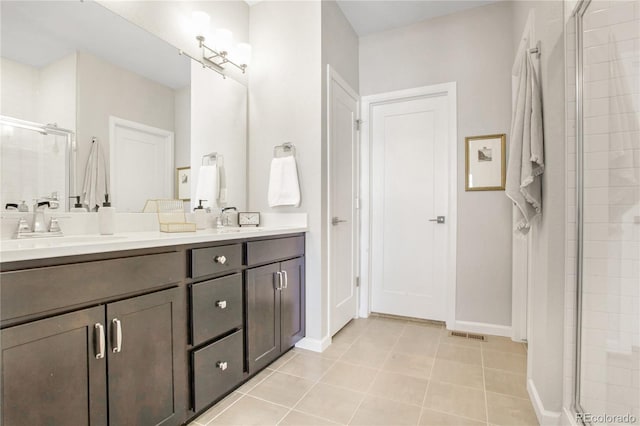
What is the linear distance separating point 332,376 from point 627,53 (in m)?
2.09

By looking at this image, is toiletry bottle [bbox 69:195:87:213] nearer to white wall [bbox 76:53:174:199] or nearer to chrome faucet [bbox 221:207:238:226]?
white wall [bbox 76:53:174:199]

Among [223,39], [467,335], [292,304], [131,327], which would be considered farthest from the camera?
[467,335]

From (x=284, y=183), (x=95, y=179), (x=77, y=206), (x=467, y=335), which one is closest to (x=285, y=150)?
(x=284, y=183)

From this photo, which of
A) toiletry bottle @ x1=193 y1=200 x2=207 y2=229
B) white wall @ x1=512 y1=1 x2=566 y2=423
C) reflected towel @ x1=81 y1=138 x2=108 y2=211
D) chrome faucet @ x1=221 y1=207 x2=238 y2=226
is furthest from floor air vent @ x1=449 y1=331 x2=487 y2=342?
reflected towel @ x1=81 y1=138 x2=108 y2=211

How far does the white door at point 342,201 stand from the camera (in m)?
2.41

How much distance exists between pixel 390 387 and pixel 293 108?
202 centimetres

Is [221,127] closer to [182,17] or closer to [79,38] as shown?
[182,17]

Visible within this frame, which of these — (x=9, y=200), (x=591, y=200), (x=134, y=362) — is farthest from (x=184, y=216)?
(x=591, y=200)

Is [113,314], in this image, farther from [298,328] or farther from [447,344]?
[447,344]

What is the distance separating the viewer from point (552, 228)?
4.57 feet

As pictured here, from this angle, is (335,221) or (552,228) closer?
(552,228)

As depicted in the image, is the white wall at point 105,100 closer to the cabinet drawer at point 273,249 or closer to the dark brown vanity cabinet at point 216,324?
the dark brown vanity cabinet at point 216,324

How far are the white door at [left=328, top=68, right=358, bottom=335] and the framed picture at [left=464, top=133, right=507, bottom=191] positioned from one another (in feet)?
3.28

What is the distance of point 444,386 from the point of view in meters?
1.78
